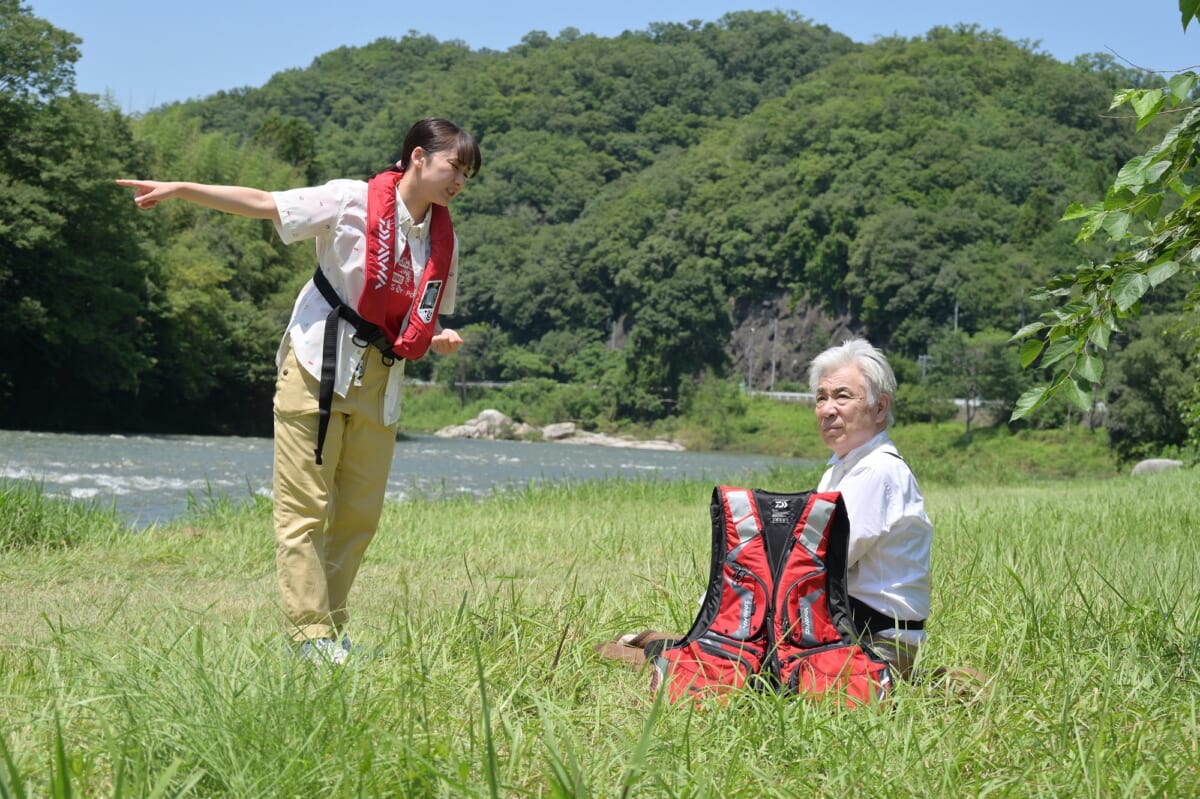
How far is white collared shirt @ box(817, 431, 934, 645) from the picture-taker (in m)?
3.35

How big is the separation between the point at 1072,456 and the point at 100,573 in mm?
56091

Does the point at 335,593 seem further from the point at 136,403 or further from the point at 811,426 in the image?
the point at 811,426

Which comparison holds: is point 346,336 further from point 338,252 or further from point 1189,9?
point 1189,9

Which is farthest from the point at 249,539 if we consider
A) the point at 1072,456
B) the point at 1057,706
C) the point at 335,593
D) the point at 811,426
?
the point at 811,426

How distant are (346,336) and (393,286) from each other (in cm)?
23

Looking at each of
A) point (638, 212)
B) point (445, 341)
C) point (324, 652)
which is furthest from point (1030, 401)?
point (638, 212)

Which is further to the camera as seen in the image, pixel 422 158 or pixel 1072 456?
pixel 1072 456

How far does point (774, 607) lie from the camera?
3260 millimetres

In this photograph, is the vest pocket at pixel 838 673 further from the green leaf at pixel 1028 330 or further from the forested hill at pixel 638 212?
the forested hill at pixel 638 212

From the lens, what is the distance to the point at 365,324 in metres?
3.94

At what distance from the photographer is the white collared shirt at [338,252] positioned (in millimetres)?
3912

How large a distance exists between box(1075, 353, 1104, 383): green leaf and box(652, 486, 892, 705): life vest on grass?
2.25ft

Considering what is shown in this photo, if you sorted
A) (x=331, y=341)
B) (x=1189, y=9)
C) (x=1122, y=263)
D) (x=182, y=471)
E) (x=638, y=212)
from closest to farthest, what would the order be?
(x=1189, y=9) → (x=1122, y=263) → (x=331, y=341) → (x=182, y=471) → (x=638, y=212)

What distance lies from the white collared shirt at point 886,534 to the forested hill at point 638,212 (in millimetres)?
36681
